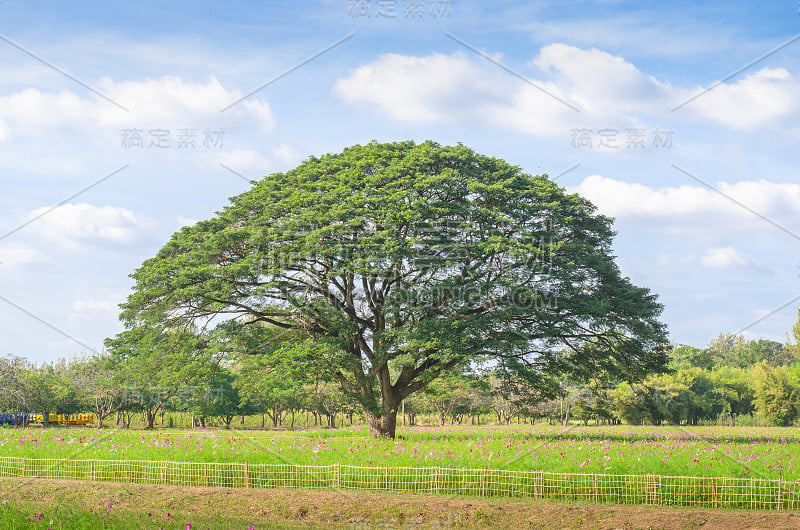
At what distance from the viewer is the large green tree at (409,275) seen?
20.2 meters

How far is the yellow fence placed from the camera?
11.6 metres

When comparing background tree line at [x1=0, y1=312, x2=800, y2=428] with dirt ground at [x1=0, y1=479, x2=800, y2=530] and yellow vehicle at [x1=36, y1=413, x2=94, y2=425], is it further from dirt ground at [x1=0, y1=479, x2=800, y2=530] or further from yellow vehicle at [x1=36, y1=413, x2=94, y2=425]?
dirt ground at [x1=0, y1=479, x2=800, y2=530]

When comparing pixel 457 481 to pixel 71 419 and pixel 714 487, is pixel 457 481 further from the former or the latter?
pixel 71 419

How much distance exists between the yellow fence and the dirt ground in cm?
57

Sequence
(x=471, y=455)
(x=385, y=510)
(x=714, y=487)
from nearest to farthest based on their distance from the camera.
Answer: (x=385, y=510) → (x=714, y=487) → (x=471, y=455)

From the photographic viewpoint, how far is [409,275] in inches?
862

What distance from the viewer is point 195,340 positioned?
21.6 meters

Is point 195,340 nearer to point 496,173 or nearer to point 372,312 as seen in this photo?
point 372,312

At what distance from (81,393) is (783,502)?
1707 inches

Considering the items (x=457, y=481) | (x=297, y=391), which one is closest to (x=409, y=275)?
(x=297, y=391)

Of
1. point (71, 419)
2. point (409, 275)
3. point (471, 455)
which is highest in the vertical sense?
point (409, 275)

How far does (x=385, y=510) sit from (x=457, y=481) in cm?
214

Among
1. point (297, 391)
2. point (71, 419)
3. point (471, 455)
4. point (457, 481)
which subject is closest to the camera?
point (457, 481)

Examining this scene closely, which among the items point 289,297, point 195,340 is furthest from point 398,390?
point 195,340
